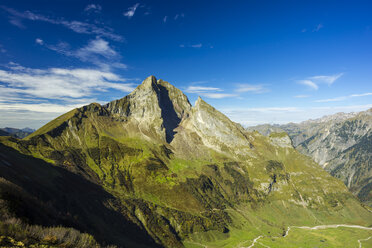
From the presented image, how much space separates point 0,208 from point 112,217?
18330 cm

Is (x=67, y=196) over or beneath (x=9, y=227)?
beneath

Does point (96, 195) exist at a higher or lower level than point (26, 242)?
lower

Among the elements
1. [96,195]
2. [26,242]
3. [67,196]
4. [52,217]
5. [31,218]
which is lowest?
[96,195]

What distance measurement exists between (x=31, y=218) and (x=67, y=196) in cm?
13457

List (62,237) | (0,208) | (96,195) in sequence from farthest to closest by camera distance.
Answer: (96,195)
(0,208)
(62,237)

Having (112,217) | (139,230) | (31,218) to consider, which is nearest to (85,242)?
(31,218)

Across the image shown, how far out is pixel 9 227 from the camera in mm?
14594

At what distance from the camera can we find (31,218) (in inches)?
818

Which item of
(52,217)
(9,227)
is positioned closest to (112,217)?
(52,217)

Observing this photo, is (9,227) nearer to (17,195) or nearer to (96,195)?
(17,195)

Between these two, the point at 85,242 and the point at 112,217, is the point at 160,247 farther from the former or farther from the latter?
the point at 85,242

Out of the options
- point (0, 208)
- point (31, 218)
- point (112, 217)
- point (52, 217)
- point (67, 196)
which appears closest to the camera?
point (0, 208)

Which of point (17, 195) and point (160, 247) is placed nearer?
point (17, 195)

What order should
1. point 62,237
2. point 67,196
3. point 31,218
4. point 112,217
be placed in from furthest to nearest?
point 112,217, point 67,196, point 31,218, point 62,237
